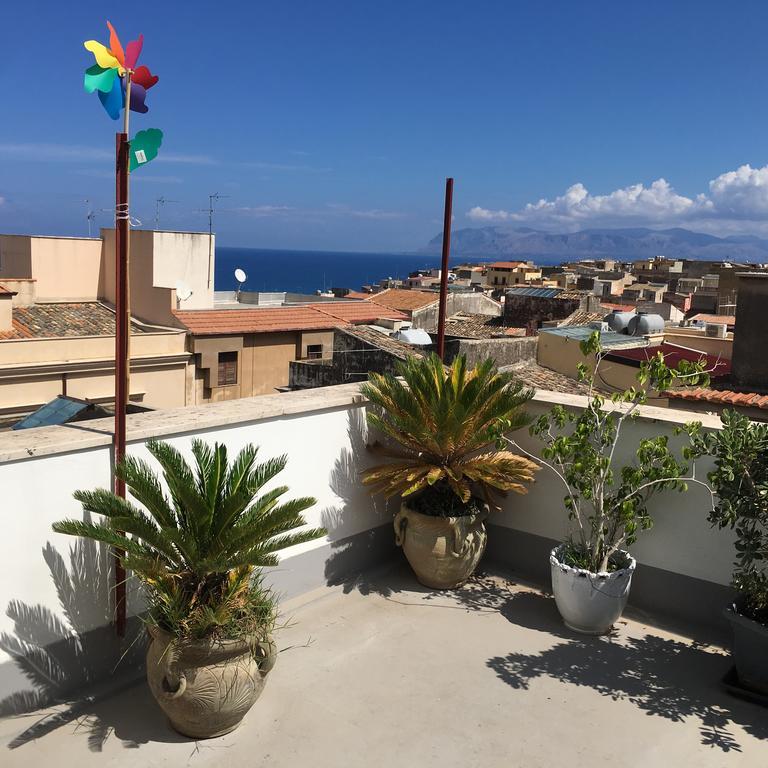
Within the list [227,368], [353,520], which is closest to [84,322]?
[227,368]

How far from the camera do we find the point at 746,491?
18.9 ft

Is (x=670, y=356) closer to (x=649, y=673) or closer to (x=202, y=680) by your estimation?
(x=649, y=673)

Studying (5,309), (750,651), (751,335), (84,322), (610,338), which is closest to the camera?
(750,651)

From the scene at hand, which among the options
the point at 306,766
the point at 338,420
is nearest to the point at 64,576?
the point at 306,766

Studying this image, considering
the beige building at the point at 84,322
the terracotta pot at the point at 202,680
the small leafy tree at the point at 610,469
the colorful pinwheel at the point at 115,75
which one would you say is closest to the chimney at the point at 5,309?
the beige building at the point at 84,322

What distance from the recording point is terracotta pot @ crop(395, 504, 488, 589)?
23.2 feet

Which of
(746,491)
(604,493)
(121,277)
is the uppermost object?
(121,277)

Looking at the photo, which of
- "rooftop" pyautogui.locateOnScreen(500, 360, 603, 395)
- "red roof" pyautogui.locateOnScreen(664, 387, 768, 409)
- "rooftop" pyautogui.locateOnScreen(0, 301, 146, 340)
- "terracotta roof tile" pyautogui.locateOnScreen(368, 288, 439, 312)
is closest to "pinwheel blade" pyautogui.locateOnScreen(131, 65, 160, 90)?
"red roof" pyautogui.locateOnScreen(664, 387, 768, 409)

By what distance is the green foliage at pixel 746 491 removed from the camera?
5.68 meters

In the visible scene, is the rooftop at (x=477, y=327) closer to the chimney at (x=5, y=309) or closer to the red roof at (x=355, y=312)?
the red roof at (x=355, y=312)

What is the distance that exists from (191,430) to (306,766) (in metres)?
2.38

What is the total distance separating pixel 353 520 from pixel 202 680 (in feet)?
9.13

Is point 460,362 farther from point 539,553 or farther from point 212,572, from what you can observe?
point 212,572

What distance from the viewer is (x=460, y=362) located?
710cm
